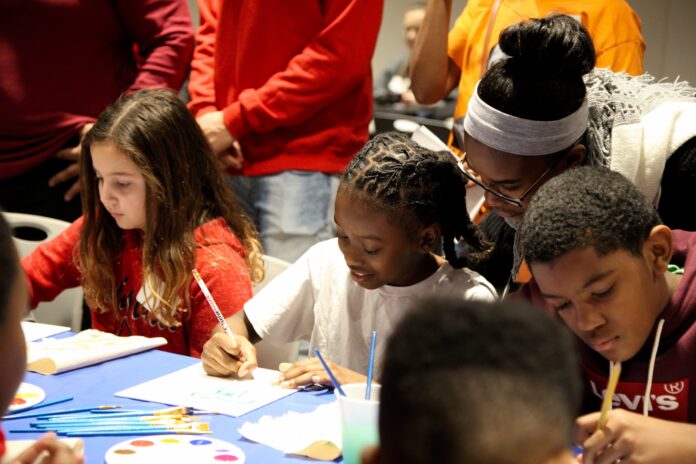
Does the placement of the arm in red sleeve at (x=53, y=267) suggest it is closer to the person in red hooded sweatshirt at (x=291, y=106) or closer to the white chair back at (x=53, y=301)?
the white chair back at (x=53, y=301)

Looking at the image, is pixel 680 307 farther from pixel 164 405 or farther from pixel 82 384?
pixel 82 384

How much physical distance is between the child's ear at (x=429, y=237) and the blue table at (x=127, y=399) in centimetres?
39

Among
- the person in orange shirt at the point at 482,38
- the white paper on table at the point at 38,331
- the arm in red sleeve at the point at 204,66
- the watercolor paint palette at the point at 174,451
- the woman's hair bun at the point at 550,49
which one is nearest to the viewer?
the watercolor paint palette at the point at 174,451

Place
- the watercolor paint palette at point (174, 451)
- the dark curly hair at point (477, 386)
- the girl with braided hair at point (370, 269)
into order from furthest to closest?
1. the girl with braided hair at point (370, 269)
2. the watercolor paint palette at point (174, 451)
3. the dark curly hair at point (477, 386)

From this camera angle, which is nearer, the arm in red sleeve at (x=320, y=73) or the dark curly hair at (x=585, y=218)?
the dark curly hair at (x=585, y=218)

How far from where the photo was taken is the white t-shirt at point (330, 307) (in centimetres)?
182

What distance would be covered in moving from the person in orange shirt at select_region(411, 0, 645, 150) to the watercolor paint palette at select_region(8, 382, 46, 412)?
48.2 inches

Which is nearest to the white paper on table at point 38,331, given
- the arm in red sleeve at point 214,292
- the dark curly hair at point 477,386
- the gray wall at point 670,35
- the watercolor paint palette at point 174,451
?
the arm in red sleeve at point 214,292

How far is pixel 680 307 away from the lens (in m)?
1.35

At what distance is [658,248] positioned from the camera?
1.33 m

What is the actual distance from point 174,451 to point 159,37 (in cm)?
189

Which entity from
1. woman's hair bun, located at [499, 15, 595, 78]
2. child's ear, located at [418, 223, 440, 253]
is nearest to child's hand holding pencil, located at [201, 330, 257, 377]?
child's ear, located at [418, 223, 440, 253]

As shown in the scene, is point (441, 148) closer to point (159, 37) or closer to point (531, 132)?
point (531, 132)

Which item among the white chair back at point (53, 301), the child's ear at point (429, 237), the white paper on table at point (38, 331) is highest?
the child's ear at point (429, 237)
